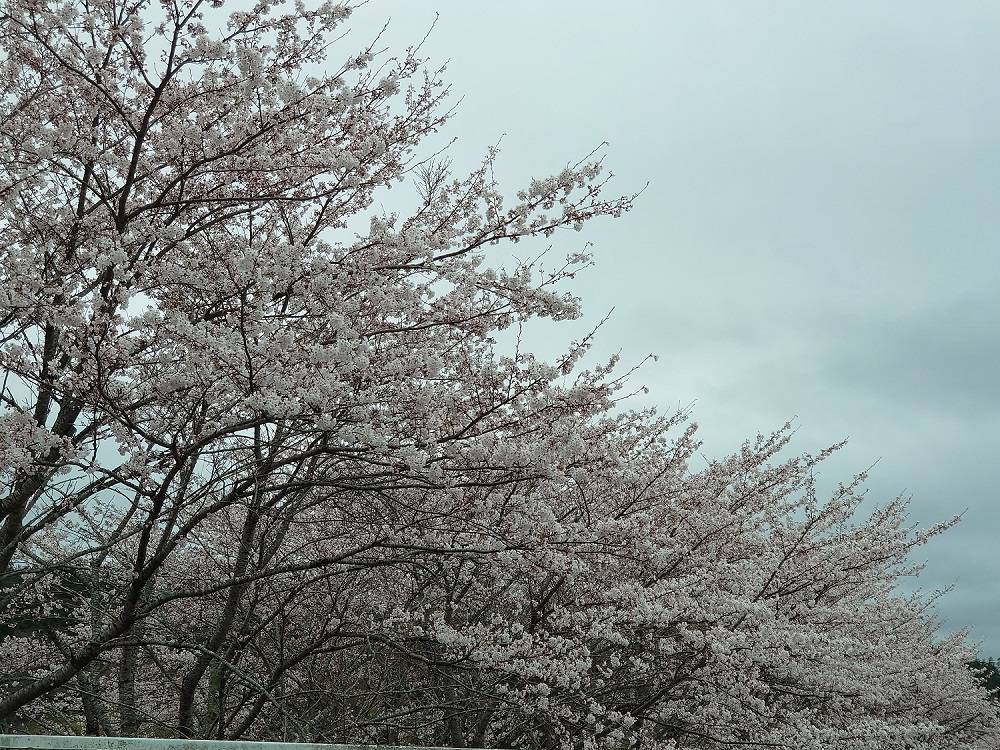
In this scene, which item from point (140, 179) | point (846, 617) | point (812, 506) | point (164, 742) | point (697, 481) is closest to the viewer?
point (164, 742)

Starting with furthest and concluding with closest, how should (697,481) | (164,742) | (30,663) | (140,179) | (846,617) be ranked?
(846,617), (697,481), (30,663), (140,179), (164,742)

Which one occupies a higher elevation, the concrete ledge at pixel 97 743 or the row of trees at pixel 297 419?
the row of trees at pixel 297 419

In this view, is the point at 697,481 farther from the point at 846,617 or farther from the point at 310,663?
the point at 310,663

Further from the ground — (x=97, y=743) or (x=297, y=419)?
(x=297, y=419)

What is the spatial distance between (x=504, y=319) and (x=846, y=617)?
5990 mm

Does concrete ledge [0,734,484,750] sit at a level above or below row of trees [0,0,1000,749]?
below

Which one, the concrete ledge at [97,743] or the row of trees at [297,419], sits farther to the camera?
the row of trees at [297,419]

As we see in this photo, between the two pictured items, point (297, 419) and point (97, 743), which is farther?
point (297, 419)

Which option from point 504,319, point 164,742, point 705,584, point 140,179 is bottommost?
point 164,742

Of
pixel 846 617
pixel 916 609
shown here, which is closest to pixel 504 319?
pixel 846 617

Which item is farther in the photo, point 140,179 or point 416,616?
point 416,616

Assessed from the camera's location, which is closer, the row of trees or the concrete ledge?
the concrete ledge

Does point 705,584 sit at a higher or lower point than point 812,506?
lower

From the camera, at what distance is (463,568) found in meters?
7.05
